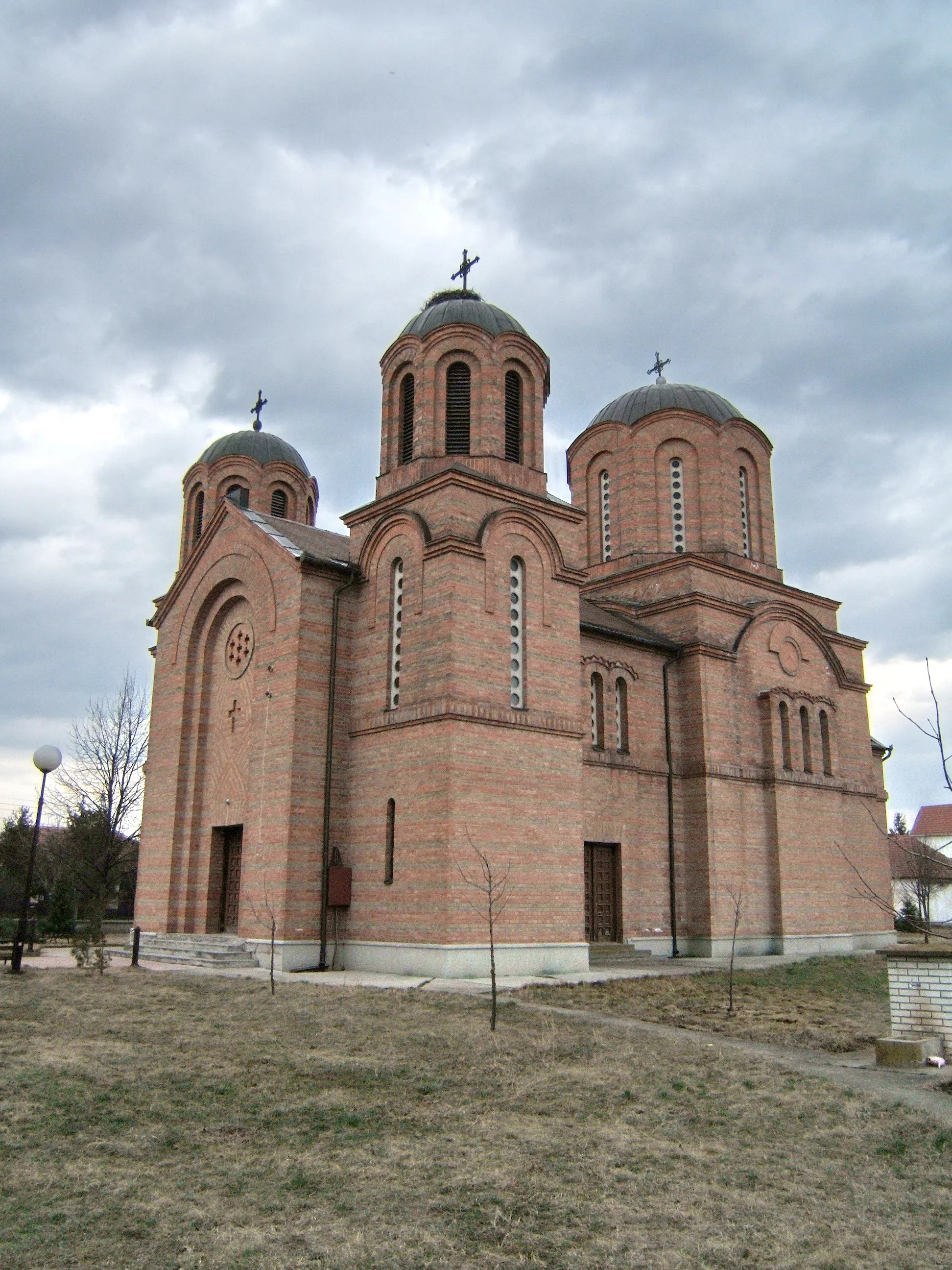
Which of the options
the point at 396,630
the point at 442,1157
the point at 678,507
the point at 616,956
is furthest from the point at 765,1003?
the point at 678,507

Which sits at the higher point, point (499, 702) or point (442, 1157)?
point (499, 702)

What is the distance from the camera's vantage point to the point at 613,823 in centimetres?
2188

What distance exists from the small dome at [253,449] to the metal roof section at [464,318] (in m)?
7.48

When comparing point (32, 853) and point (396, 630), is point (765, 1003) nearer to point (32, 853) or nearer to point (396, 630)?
point (396, 630)

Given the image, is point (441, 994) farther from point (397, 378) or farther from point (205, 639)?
point (397, 378)

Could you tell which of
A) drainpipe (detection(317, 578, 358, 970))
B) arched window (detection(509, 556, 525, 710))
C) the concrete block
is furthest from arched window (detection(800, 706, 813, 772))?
the concrete block

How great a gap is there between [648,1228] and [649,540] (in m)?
22.5

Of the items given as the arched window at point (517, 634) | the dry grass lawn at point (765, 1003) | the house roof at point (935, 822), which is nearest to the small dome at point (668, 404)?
the arched window at point (517, 634)

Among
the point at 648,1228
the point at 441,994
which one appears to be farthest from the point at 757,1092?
the point at 441,994

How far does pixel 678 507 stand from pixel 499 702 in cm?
1138

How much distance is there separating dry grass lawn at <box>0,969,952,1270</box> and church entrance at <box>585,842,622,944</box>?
10.3 metres

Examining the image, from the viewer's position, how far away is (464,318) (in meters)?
20.5

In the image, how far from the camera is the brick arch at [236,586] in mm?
20156

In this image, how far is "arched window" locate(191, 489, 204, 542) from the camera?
2681 centimetres
